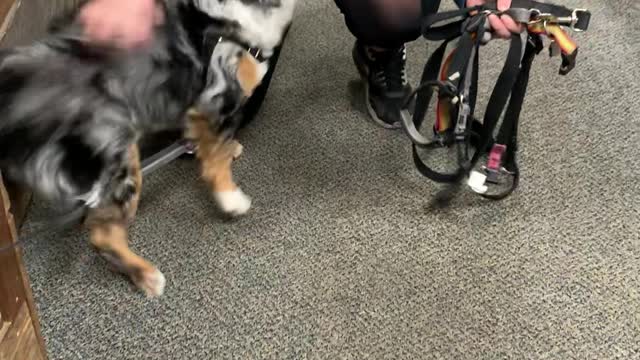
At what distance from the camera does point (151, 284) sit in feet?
4.40

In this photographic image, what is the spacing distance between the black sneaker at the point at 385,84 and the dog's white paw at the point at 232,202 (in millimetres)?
419

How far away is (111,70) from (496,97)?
0.70 meters

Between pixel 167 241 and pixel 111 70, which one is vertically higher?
pixel 111 70

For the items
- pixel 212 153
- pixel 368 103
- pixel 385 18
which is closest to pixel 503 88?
pixel 385 18

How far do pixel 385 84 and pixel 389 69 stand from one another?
0.12 feet

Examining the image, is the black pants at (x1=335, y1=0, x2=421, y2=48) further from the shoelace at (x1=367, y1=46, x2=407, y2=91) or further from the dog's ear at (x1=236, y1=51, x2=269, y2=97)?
the dog's ear at (x1=236, y1=51, x2=269, y2=97)

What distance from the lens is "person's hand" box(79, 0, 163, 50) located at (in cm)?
110

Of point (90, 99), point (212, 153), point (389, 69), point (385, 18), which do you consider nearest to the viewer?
point (90, 99)

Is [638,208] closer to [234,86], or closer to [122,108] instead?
[234,86]

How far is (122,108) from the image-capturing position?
3.75 feet

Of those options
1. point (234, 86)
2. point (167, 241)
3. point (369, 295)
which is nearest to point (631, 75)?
point (369, 295)

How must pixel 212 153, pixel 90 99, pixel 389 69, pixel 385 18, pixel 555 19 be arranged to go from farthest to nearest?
1. pixel 389 69
2. pixel 385 18
3. pixel 212 153
4. pixel 555 19
5. pixel 90 99

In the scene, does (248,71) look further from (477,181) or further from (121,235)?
(477,181)

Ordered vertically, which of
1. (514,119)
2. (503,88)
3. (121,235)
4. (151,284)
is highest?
(503,88)
